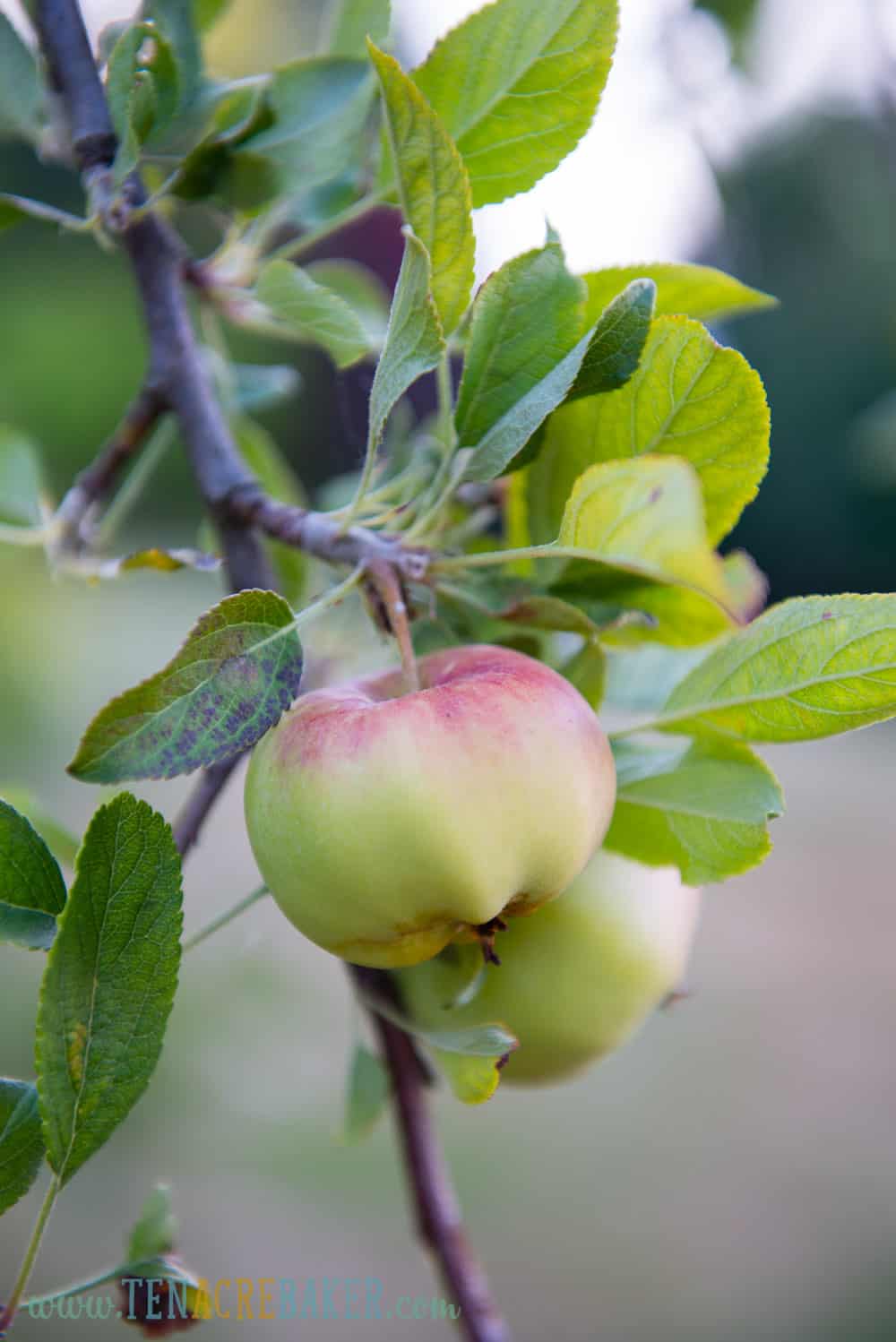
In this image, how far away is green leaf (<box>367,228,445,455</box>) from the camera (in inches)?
11.9

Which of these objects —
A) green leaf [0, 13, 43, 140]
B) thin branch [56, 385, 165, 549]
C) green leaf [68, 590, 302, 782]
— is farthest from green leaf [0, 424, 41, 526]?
green leaf [68, 590, 302, 782]

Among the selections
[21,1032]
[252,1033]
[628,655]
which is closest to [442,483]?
[628,655]

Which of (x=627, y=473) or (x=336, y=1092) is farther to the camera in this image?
(x=336, y=1092)

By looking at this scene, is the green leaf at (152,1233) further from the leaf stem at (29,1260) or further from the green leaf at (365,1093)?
the green leaf at (365,1093)

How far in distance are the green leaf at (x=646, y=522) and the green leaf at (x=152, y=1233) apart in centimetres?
26

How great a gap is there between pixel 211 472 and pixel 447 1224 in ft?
1.07

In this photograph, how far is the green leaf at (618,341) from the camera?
0.99ft

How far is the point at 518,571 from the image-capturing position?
41cm

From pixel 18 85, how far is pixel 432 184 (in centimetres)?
23

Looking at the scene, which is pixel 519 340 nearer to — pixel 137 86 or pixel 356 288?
pixel 137 86

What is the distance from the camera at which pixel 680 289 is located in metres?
0.38

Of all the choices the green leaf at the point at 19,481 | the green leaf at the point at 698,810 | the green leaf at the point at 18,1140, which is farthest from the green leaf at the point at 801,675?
the green leaf at the point at 19,481

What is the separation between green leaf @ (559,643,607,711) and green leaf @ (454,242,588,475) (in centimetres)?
8

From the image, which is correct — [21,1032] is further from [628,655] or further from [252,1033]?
[628,655]
